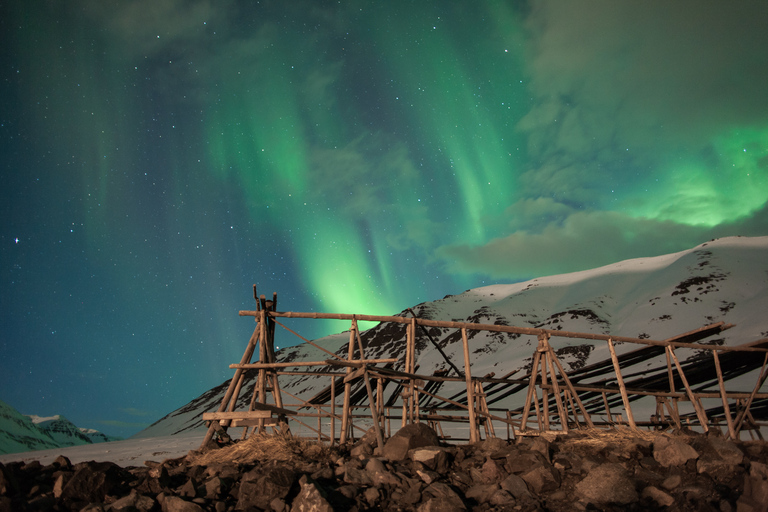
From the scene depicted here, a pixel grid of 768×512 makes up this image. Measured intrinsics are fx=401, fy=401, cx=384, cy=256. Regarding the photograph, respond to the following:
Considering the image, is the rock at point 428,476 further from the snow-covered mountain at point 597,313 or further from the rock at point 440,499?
the snow-covered mountain at point 597,313

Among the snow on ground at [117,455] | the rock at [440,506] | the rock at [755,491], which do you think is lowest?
the snow on ground at [117,455]

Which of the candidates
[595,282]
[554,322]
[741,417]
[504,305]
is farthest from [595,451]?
[595,282]

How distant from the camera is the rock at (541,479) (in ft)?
19.8

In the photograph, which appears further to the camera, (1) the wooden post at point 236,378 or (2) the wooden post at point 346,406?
(2) the wooden post at point 346,406

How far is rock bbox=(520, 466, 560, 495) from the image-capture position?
6.04m

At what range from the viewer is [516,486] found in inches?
233

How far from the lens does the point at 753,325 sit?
54.3 m

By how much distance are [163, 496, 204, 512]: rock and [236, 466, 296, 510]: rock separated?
52cm

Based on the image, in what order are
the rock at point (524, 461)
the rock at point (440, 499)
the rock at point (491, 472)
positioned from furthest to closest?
the rock at point (524, 461) < the rock at point (491, 472) < the rock at point (440, 499)

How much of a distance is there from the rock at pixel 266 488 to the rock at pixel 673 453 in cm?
632

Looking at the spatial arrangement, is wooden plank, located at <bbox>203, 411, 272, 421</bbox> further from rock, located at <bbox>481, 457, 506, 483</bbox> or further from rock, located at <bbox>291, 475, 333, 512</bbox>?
rock, located at <bbox>481, 457, 506, 483</bbox>

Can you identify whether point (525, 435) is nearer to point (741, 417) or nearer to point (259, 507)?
point (259, 507)

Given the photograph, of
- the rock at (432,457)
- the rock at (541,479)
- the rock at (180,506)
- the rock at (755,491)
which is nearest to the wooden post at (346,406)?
the rock at (432,457)

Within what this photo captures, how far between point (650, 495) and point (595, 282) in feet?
482
